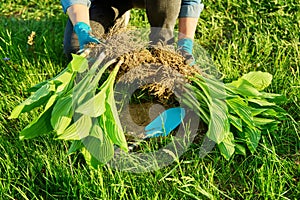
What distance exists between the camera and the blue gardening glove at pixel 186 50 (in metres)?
1.67

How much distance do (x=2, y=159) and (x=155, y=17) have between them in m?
0.89

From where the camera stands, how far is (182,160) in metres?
1.49

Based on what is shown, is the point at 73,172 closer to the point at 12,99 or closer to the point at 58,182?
the point at 58,182

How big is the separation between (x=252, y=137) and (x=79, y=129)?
609mm

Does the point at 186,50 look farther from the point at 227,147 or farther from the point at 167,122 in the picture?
the point at 227,147

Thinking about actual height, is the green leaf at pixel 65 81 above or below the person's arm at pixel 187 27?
below

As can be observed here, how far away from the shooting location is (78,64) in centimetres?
149

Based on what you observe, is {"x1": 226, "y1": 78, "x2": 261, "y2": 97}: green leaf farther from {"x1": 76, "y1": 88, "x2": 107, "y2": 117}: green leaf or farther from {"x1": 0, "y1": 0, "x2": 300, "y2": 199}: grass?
{"x1": 76, "y1": 88, "x2": 107, "y2": 117}: green leaf

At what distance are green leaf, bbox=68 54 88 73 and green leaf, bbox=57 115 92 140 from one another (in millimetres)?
186

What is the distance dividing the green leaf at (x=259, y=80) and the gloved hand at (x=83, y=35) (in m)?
0.59

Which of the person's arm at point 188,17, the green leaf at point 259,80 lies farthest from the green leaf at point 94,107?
the person's arm at point 188,17

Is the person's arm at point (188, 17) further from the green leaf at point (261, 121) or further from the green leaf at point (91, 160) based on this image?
the green leaf at point (91, 160)

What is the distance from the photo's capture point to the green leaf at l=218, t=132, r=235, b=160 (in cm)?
151

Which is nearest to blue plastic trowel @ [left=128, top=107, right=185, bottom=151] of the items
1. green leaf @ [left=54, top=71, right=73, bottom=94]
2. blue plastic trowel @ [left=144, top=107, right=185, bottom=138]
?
blue plastic trowel @ [left=144, top=107, right=185, bottom=138]
